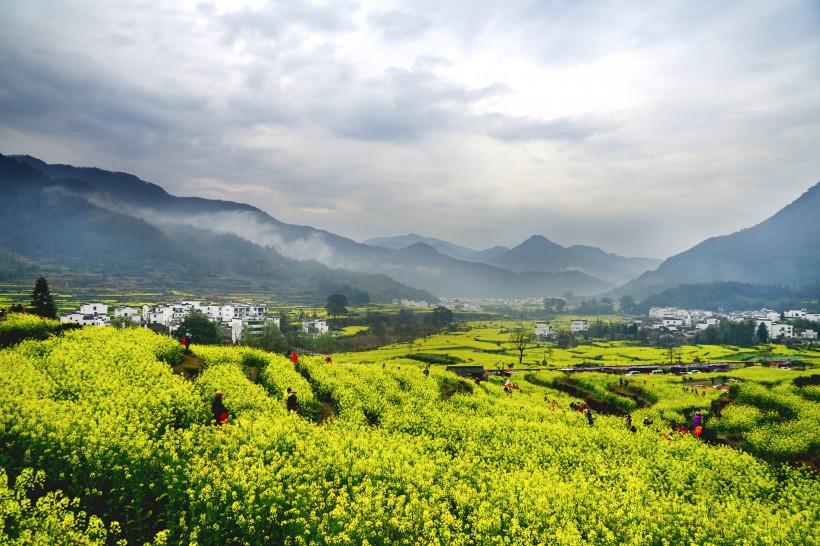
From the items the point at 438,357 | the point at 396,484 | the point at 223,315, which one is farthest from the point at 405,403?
the point at 223,315

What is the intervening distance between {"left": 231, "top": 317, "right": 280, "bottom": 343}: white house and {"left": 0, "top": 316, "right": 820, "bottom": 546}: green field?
77596mm

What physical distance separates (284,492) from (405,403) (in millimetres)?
15349

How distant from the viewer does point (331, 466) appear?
15.8 m

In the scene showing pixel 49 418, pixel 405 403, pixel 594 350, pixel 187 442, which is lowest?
pixel 594 350

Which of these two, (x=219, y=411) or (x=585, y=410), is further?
(x=585, y=410)

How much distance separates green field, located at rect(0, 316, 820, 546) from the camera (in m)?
13.0

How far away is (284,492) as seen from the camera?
1409 cm

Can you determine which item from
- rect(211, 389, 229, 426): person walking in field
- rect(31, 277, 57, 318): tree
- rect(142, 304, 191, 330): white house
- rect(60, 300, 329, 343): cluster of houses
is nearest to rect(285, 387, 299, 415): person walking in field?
rect(211, 389, 229, 426): person walking in field

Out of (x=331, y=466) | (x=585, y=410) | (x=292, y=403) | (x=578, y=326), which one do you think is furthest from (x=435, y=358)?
(x=578, y=326)

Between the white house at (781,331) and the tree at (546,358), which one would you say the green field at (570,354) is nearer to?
the tree at (546,358)

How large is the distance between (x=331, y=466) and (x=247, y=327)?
102 m

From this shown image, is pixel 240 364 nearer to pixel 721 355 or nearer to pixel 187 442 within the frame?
pixel 187 442

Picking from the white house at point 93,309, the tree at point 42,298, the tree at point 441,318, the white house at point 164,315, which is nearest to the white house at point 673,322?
the tree at point 441,318

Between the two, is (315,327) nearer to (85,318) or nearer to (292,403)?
(85,318)
